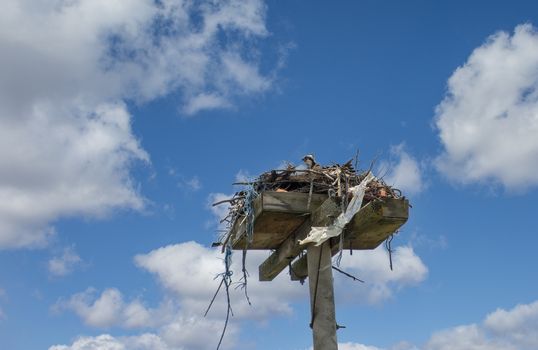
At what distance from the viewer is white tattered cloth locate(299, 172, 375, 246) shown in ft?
21.1

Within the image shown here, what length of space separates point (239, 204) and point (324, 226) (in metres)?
1.59

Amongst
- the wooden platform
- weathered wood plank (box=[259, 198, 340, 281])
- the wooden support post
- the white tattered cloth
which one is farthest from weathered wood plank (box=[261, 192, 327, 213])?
the wooden support post

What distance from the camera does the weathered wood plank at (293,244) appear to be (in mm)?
6535

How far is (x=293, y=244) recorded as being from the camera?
7.49 metres

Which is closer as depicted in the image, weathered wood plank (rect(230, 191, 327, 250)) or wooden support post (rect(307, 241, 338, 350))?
wooden support post (rect(307, 241, 338, 350))

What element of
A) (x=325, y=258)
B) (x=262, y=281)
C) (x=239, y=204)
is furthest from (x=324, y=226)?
(x=262, y=281)

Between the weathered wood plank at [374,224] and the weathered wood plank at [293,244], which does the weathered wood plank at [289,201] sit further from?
the weathered wood plank at [374,224]

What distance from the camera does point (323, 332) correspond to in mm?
6363

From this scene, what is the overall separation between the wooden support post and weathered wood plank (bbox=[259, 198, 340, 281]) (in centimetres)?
32

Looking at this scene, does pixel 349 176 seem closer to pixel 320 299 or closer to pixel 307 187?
pixel 307 187

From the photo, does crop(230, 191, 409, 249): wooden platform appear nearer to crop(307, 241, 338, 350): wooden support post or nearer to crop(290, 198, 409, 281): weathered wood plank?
crop(290, 198, 409, 281): weathered wood plank

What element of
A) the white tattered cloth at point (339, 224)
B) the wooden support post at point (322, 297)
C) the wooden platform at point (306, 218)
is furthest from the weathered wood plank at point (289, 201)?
the wooden support post at point (322, 297)

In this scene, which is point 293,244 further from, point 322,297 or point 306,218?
point 322,297

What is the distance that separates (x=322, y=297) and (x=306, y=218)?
38.6 inches
